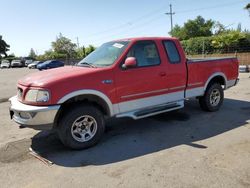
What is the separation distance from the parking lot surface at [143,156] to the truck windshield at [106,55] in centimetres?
151

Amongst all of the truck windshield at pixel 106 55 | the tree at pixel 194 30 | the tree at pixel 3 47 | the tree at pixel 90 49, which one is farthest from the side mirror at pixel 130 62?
the tree at pixel 3 47

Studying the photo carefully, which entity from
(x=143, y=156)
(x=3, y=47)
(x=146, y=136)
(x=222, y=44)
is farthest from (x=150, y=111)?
(x=3, y=47)

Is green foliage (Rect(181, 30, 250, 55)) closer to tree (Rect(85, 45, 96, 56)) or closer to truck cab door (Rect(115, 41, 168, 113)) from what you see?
truck cab door (Rect(115, 41, 168, 113))

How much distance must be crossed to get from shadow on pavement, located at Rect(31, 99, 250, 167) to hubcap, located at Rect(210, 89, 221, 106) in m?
0.28

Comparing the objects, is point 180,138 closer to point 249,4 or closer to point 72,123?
point 72,123

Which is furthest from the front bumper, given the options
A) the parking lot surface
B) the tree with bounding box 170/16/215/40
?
the tree with bounding box 170/16/215/40

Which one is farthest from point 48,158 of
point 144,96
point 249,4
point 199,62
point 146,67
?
point 249,4

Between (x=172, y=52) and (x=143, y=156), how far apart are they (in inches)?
106

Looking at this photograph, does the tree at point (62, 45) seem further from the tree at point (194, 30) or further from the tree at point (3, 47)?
the tree at point (194, 30)

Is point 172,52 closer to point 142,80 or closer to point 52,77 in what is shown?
point 142,80

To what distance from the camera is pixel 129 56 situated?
5.34m

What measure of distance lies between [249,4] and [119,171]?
27779 millimetres

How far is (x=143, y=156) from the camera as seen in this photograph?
4.43 meters

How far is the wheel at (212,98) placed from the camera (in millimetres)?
6895
